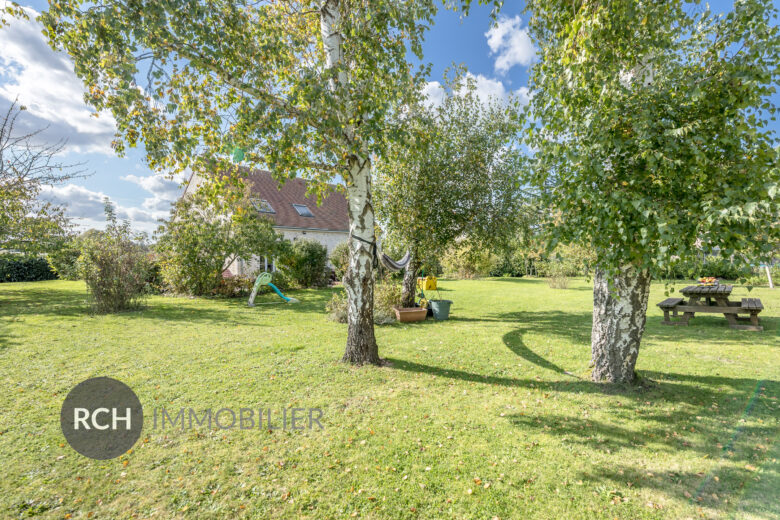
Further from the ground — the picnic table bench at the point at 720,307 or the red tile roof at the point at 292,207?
the red tile roof at the point at 292,207

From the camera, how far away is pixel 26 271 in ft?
65.5

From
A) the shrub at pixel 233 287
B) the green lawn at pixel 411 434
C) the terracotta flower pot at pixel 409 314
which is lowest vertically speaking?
the green lawn at pixel 411 434

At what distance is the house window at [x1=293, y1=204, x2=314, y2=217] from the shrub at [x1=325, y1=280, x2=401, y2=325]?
1380cm

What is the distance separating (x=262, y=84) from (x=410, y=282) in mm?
6888

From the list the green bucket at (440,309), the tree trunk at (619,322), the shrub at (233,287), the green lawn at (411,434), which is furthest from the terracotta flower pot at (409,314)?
the shrub at (233,287)

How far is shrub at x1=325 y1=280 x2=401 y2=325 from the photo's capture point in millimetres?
8929

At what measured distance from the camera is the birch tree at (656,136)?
2.89 meters

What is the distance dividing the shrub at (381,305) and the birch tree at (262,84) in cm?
347

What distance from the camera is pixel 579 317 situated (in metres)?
10.2

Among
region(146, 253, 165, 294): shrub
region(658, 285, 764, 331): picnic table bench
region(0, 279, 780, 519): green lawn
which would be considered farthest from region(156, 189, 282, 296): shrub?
region(658, 285, 764, 331): picnic table bench

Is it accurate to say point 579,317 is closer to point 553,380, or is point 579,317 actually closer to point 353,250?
point 553,380

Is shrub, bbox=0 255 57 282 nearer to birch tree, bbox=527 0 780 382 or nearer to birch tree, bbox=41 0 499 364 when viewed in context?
birch tree, bbox=41 0 499 364

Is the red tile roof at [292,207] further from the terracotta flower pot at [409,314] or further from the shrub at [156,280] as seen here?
the terracotta flower pot at [409,314]

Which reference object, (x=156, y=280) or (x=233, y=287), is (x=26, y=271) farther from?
(x=233, y=287)
